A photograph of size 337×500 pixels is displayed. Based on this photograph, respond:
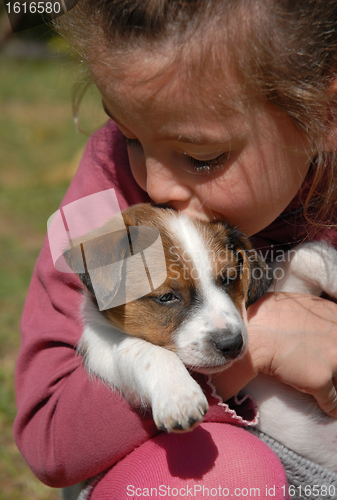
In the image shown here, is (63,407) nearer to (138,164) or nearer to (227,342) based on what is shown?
(227,342)

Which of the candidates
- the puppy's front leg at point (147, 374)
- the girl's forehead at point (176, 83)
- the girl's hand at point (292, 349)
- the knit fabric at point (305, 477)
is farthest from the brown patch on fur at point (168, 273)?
the knit fabric at point (305, 477)

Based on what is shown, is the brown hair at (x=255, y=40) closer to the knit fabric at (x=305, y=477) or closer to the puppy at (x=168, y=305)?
the puppy at (x=168, y=305)

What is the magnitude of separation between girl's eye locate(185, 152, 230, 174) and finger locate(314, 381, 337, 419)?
123cm

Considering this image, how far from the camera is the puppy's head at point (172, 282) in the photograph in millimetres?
2213

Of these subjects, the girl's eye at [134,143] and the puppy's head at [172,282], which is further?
the girl's eye at [134,143]

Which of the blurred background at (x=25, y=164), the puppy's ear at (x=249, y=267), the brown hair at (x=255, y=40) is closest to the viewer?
the brown hair at (x=255, y=40)

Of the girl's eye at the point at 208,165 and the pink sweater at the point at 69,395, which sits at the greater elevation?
the girl's eye at the point at 208,165

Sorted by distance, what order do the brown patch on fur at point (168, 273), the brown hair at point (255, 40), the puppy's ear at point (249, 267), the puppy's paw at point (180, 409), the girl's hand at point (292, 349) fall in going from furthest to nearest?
1. the puppy's ear at point (249, 267)
2. the girl's hand at point (292, 349)
3. the brown patch on fur at point (168, 273)
4. the brown hair at point (255, 40)
5. the puppy's paw at point (180, 409)

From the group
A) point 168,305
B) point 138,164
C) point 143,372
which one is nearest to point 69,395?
point 143,372

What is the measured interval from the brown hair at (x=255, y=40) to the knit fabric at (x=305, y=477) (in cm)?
156

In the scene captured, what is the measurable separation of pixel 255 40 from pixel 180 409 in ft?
4.93

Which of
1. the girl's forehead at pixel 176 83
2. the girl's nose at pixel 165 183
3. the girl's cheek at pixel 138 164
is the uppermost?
the girl's forehead at pixel 176 83

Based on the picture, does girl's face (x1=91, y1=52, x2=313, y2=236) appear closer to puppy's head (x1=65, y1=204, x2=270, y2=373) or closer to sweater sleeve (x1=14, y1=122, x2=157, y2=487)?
Result: puppy's head (x1=65, y1=204, x2=270, y2=373)

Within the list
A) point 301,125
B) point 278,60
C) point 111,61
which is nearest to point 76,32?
point 111,61
